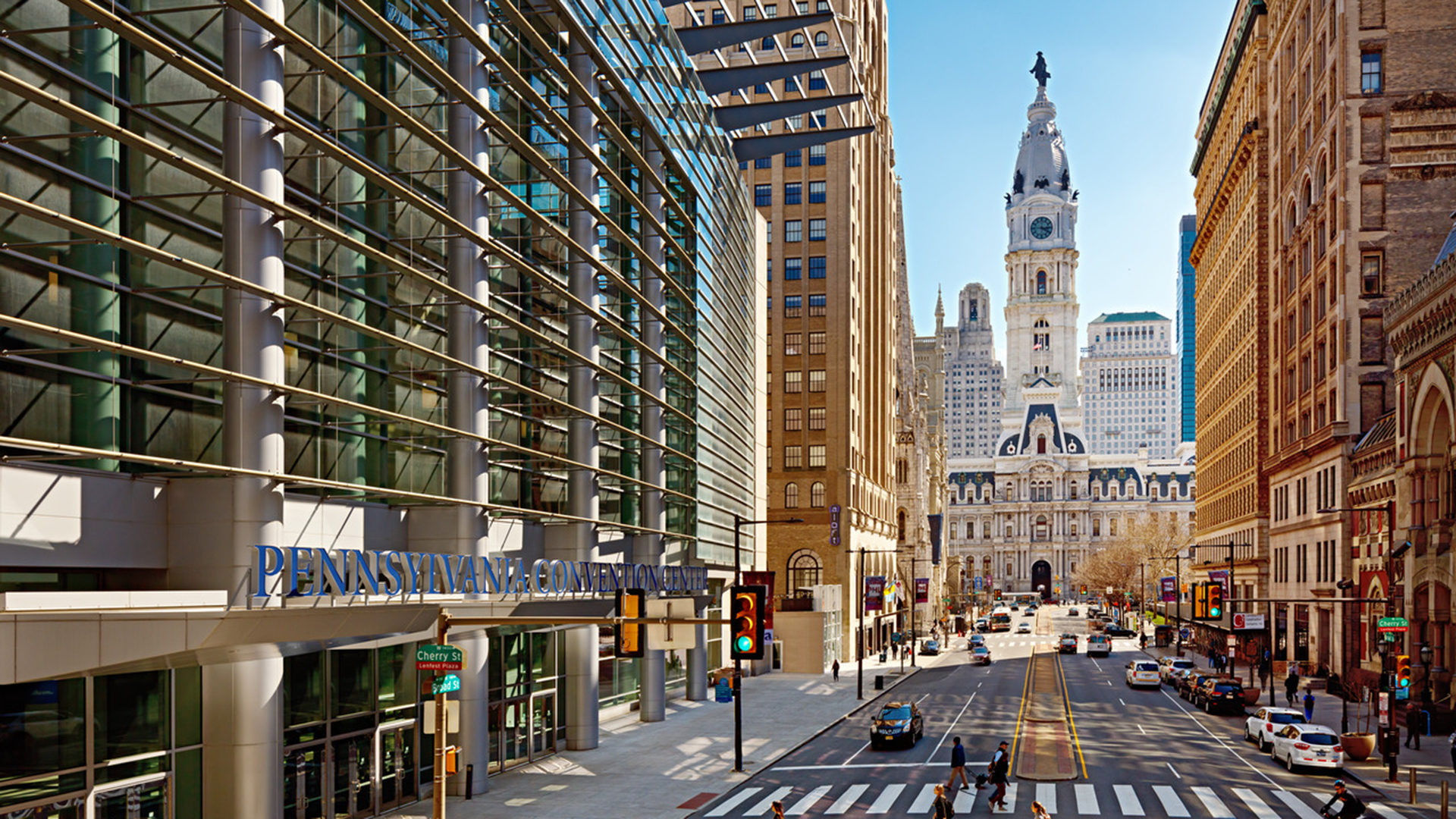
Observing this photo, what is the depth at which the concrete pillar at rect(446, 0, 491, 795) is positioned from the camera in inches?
1257

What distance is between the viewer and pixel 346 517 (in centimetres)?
2880

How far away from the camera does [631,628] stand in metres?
21.7

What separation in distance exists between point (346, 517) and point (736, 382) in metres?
41.4

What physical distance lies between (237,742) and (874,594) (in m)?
65.4

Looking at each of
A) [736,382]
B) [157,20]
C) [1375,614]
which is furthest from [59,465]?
[1375,614]

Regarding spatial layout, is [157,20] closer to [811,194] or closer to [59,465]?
[59,465]

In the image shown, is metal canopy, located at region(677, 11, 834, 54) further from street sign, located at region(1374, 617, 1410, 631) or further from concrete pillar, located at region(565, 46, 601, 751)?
street sign, located at region(1374, 617, 1410, 631)

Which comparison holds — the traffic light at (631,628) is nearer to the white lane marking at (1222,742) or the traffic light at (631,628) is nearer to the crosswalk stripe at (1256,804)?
the crosswalk stripe at (1256,804)

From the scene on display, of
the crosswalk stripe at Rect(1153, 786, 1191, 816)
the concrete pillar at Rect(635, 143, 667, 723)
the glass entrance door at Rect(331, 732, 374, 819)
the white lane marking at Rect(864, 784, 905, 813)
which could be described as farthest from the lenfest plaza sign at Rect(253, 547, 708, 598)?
the crosswalk stripe at Rect(1153, 786, 1191, 816)

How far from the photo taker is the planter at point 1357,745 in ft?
134

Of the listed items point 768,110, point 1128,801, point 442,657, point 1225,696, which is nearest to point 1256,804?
point 1128,801

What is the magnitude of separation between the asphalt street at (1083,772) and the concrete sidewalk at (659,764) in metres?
1.04

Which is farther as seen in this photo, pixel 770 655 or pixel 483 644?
pixel 770 655

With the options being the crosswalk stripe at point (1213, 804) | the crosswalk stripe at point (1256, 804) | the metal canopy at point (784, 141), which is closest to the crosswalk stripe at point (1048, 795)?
the crosswalk stripe at point (1213, 804)
